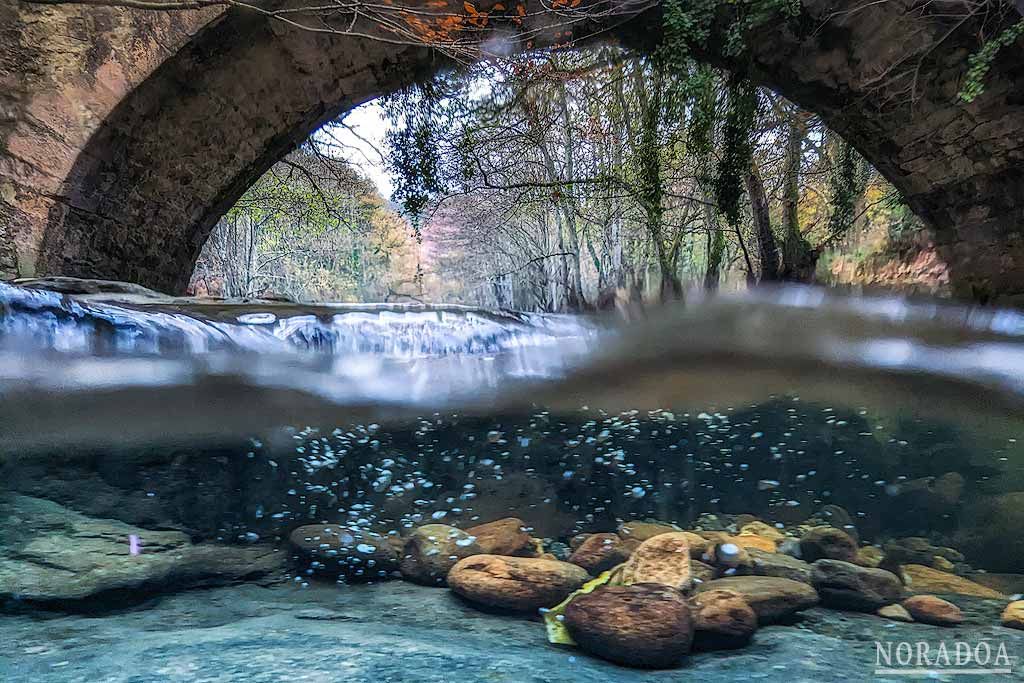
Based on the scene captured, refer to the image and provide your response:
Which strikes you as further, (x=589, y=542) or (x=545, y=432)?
(x=545, y=432)

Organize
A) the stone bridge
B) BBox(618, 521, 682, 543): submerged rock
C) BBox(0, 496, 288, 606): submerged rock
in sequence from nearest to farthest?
BBox(0, 496, 288, 606): submerged rock
BBox(618, 521, 682, 543): submerged rock
the stone bridge

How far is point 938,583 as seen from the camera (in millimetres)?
1725

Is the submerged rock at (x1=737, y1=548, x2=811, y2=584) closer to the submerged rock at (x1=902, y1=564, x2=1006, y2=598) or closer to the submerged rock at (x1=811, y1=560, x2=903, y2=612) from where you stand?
the submerged rock at (x1=811, y1=560, x2=903, y2=612)

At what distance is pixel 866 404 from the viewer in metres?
2.07

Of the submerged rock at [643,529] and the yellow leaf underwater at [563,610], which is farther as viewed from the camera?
the submerged rock at [643,529]

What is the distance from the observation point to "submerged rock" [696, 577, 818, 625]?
1.51m

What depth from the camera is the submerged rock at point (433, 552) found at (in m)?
Result: 1.66

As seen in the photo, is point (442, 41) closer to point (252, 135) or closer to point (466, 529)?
point (252, 135)

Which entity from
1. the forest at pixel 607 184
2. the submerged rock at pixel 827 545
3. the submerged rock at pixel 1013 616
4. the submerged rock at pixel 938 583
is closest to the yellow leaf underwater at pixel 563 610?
the submerged rock at pixel 827 545

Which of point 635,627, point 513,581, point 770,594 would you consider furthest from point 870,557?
point 513,581

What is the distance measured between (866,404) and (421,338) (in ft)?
5.77

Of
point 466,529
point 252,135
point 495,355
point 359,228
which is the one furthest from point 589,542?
point 359,228

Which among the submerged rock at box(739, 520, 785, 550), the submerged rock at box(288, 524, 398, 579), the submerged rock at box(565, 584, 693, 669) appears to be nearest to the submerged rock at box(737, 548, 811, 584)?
the submerged rock at box(739, 520, 785, 550)

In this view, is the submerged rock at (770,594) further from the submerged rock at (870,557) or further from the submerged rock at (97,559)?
the submerged rock at (97,559)
